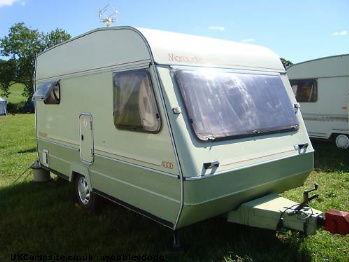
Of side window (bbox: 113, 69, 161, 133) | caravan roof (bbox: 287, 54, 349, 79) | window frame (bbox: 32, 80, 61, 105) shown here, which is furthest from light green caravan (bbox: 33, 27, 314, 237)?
caravan roof (bbox: 287, 54, 349, 79)

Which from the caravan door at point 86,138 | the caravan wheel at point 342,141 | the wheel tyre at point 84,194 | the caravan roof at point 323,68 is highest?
the caravan roof at point 323,68

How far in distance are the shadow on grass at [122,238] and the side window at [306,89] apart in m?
7.04

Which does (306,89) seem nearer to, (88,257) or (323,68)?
(323,68)

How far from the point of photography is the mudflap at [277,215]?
369 cm

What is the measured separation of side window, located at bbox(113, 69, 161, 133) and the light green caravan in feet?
0.04

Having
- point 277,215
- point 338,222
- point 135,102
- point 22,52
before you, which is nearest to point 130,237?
point 135,102

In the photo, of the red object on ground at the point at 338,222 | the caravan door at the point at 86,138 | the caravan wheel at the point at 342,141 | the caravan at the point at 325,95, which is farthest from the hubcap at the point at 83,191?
the caravan wheel at the point at 342,141

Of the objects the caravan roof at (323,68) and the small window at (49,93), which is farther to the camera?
the caravan roof at (323,68)

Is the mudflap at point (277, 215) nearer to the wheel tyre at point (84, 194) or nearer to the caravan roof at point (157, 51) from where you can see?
the caravan roof at point (157, 51)

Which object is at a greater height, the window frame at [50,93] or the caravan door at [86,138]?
the window frame at [50,93]

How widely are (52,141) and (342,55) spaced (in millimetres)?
8026

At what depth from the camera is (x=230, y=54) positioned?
4527 millimetres

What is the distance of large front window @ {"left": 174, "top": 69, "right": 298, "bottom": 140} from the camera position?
379 centimetres

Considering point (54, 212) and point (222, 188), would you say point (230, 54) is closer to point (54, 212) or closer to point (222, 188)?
point (222, 188)
